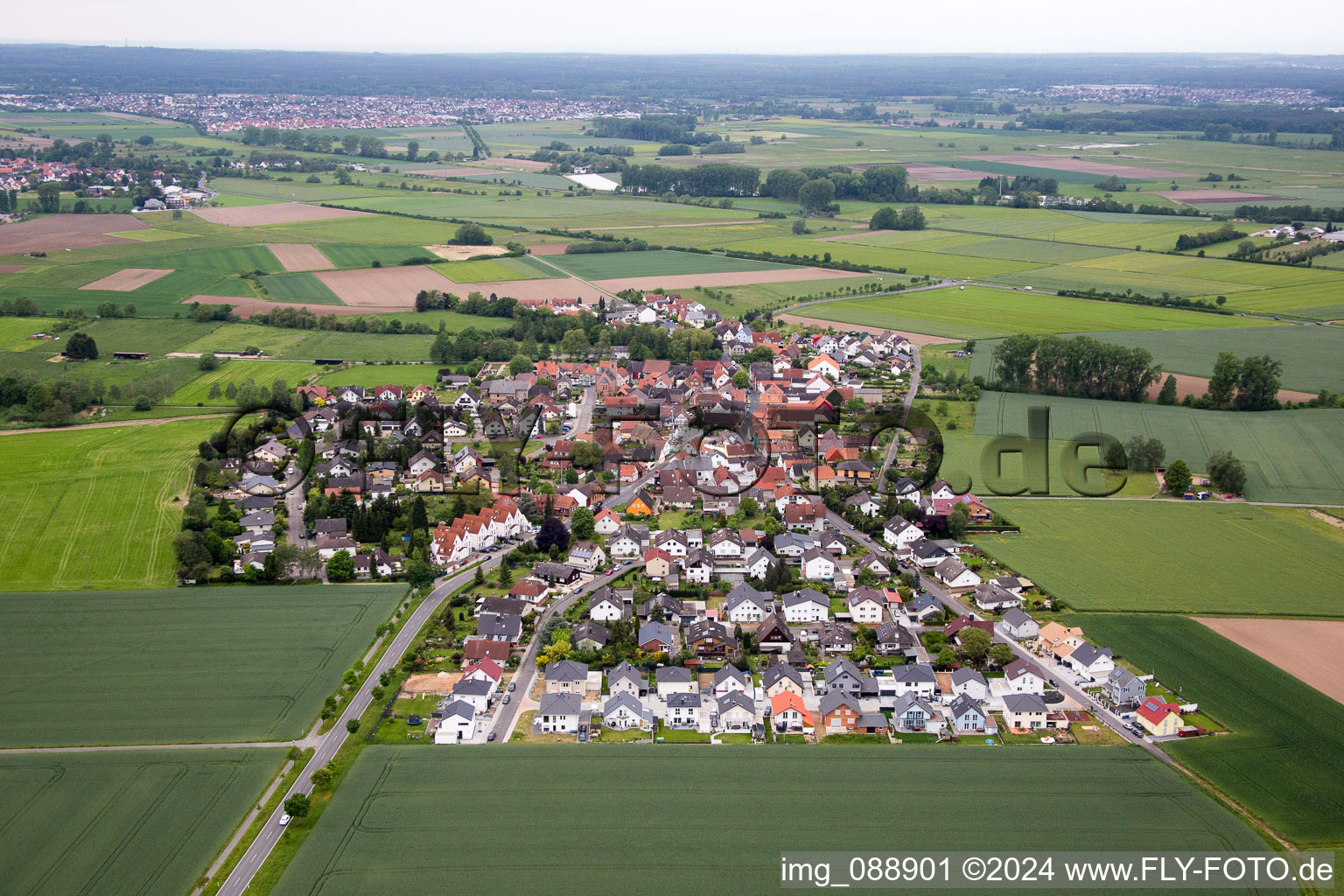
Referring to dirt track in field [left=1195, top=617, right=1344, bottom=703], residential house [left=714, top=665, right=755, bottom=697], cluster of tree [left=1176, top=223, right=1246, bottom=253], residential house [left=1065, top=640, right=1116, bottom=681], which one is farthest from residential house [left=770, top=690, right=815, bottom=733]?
cluster of tree [left=1176, top=223, right=1246, bottom=253]

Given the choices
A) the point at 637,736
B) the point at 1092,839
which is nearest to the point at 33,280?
the point at 637,736

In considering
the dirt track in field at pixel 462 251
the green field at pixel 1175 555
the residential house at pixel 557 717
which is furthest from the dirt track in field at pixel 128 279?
the green field at pixel 1175 555

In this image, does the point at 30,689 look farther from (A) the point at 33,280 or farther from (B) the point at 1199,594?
(A) the point at 33,280

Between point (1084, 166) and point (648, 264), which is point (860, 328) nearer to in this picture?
point (648, 264)

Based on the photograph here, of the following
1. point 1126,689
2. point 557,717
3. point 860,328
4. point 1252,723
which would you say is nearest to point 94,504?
point 557,717

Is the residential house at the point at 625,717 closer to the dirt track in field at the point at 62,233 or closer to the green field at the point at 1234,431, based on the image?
the green field at the point at 1234,431
